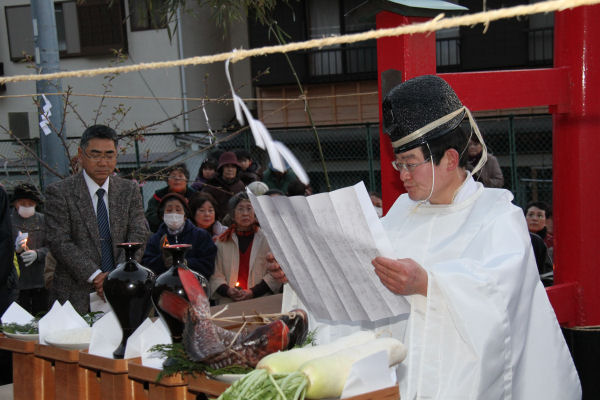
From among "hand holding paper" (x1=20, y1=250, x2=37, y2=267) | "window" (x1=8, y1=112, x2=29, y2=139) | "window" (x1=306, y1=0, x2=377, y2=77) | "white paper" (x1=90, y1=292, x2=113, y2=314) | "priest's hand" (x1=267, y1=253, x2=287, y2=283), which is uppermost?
"window" (x1=306, y1=0, x2=377, y2=77)

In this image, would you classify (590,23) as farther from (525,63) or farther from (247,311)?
(525,63)

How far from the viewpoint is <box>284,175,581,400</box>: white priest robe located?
210 cm

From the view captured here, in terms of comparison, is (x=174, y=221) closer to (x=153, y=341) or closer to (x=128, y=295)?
(x=128, y=295)

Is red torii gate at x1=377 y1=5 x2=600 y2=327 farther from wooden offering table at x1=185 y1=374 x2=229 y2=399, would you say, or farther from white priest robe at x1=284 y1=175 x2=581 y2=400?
wooden offering table at x1=185 y1=374 x2=229 y2=399

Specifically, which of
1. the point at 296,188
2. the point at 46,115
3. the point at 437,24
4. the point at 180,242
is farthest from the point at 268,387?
the point at 296,188

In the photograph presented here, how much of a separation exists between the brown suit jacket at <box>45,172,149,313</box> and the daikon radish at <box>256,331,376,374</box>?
8.64ft

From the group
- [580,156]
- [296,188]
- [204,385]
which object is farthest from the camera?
[296,188]

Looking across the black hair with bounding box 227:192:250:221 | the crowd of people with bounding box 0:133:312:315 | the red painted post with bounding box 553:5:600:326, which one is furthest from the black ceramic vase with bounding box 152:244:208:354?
the black hair with bounding box 227:192:250:221

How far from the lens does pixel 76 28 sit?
16.2 meters

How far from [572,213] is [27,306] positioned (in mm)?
4970

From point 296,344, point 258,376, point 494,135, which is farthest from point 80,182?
point 494,135

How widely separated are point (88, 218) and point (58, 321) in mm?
1608

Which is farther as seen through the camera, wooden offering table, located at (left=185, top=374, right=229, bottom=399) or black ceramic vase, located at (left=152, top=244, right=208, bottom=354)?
black ceramic vase, located at (left=152, top=244, right=208, bottom=354)

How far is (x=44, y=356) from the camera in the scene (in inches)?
103
